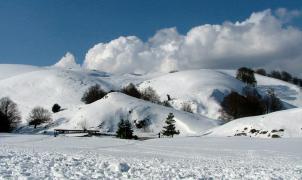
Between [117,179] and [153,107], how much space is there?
319 ft

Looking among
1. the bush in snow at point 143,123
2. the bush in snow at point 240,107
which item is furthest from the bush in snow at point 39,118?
the bush in snow at point 240,107

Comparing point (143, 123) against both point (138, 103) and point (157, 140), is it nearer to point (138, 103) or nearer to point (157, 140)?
point (138, 103)

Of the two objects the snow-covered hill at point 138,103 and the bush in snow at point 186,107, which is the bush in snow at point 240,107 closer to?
the snow-covered hill at point 138,103

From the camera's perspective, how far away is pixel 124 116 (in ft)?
348

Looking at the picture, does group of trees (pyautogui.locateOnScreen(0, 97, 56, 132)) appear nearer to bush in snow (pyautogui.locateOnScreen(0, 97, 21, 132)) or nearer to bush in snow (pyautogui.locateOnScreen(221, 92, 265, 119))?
bush in snow (pyautogui.locateOnScreen(0, 97, 21, 132))

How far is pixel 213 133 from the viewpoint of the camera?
77938 millimetres

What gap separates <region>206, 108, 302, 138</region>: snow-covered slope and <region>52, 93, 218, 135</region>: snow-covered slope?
18.9 metres

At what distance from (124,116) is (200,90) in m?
75.3

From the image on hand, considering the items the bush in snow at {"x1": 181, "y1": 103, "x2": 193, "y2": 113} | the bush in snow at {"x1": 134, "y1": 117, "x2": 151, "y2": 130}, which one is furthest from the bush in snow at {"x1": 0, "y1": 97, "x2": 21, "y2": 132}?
the bush in snow at {"x1": 181, "y1": 103, "x2": 193, "y2": 113}

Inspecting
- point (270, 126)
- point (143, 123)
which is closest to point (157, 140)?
point (270, 126)

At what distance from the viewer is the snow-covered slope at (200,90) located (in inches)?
6220

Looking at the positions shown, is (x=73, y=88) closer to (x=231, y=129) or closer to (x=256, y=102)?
(x=256, y=102)

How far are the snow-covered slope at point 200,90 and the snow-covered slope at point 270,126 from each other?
7103 centimetres

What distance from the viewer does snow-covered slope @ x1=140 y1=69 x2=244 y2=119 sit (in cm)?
15800
